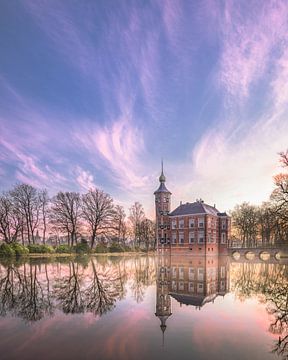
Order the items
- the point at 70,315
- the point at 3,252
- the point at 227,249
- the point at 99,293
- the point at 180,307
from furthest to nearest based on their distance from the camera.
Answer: the point at 227,249 < the point at 3,252 < the point at 99,293 < the point at 180,307 < the point at 70,315

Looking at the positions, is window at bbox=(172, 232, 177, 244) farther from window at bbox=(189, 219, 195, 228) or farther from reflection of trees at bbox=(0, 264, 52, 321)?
reflection of trees at bbox=(0, 264, 52, 321)

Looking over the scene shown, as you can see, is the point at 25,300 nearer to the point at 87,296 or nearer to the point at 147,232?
the point at 87,296

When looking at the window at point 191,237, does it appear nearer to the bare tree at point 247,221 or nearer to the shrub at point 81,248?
the bare tree at point 247,221

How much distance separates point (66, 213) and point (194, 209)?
26.4 meters

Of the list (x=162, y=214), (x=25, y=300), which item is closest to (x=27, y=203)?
(x=162, y=214)

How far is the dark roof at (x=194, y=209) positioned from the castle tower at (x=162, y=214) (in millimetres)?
2081

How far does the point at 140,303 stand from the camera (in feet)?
38.7

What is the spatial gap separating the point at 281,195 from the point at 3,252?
39.4 m

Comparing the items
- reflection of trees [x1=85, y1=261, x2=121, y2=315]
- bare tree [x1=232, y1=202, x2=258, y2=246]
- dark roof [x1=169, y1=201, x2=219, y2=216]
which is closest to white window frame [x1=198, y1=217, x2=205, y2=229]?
dark roof [x1=169, y1=201, x2=219, y2=216]

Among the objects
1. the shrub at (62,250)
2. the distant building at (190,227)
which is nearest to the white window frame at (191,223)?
the distant building at (190,227)

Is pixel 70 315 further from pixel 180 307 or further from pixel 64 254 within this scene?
pixel 64 254

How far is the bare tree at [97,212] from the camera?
60219 millimetres

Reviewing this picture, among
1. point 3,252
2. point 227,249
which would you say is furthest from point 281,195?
point 3,252

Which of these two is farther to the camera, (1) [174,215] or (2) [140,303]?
(1) [174,215]
